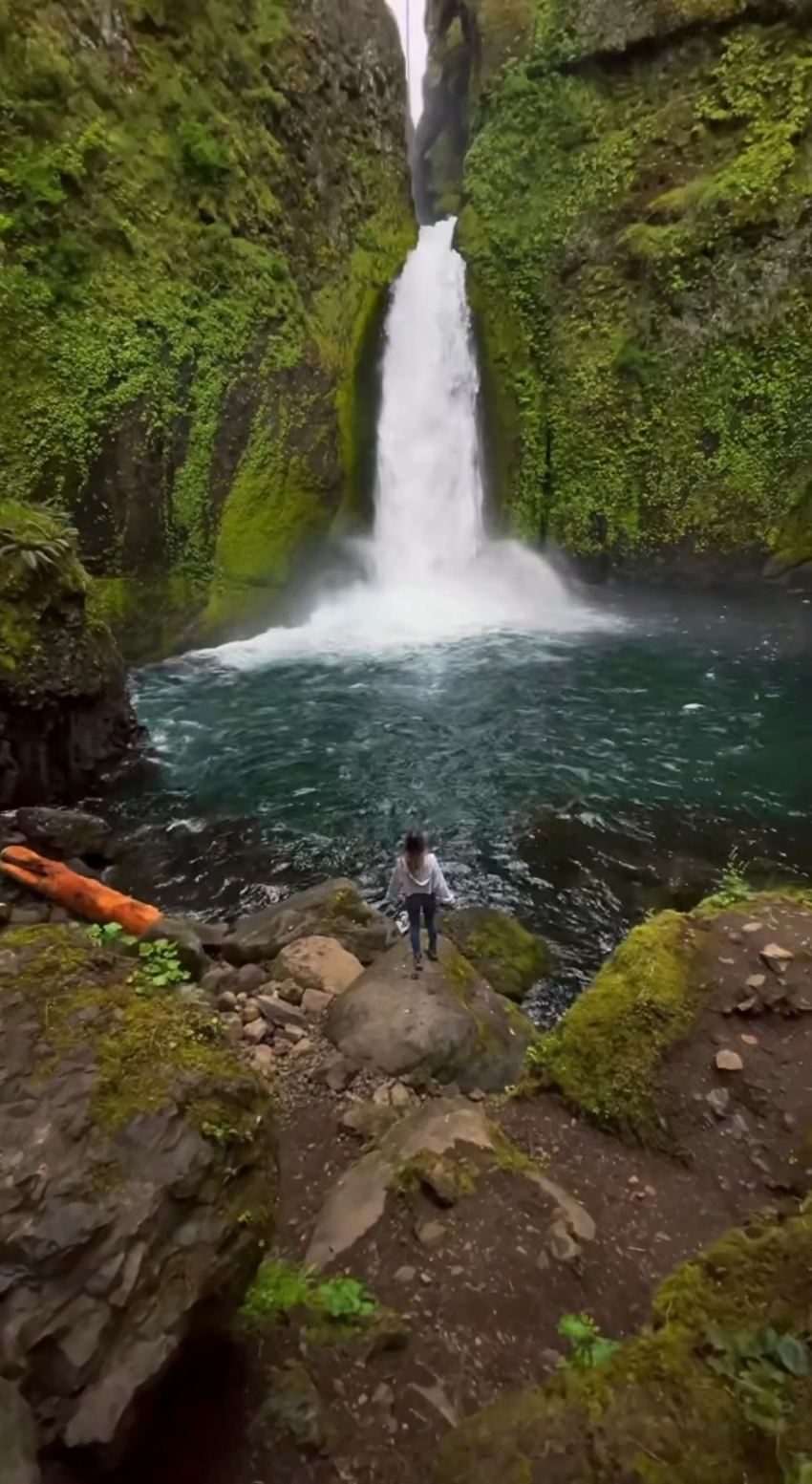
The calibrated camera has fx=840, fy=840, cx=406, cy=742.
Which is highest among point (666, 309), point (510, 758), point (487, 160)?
point (487, 160)

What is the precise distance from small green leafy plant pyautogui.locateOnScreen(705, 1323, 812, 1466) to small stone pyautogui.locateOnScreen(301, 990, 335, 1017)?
3.59 m

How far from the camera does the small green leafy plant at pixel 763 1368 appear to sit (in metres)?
1.53

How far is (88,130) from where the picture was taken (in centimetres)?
1264

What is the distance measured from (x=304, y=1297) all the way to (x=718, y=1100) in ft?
6.77

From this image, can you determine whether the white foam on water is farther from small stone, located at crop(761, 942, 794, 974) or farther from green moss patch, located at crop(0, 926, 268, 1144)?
green moss patch, located at crop(0, 926, 268, 1144)

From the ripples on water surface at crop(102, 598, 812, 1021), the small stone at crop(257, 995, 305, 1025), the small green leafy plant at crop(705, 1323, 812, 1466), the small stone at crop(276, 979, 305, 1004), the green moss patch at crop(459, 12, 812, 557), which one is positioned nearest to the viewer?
the small green leafy plant at crop(705, 1323, 812, 1466)

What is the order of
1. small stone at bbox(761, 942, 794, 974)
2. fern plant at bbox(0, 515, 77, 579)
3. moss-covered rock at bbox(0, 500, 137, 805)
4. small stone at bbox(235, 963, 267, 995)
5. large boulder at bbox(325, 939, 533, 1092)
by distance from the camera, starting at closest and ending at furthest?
small stone at bbox(761, 942, 794, 974), large boulder at bbox(325, 939, 533, 1092), small stone at bbox(235, 963, 267, 995), moss-covered rock at bbox(0, 500, 137, 805), fern plant at bbox(0, 515, 77, 579)

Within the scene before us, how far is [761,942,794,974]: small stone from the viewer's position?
441 centimetres

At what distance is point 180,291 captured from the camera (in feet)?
46.3

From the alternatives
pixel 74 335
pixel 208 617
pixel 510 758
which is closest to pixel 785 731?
pixel 510 758

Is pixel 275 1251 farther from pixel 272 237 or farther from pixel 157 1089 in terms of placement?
pixel 272 237

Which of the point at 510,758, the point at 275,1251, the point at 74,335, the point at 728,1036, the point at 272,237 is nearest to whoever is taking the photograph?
the point at 275,1251

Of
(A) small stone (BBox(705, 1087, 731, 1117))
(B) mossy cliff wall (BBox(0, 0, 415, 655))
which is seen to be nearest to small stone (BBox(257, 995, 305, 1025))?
(A) small stone (BBox(705, 1087, 731, 1117))

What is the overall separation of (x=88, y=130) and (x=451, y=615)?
9.84 meters
